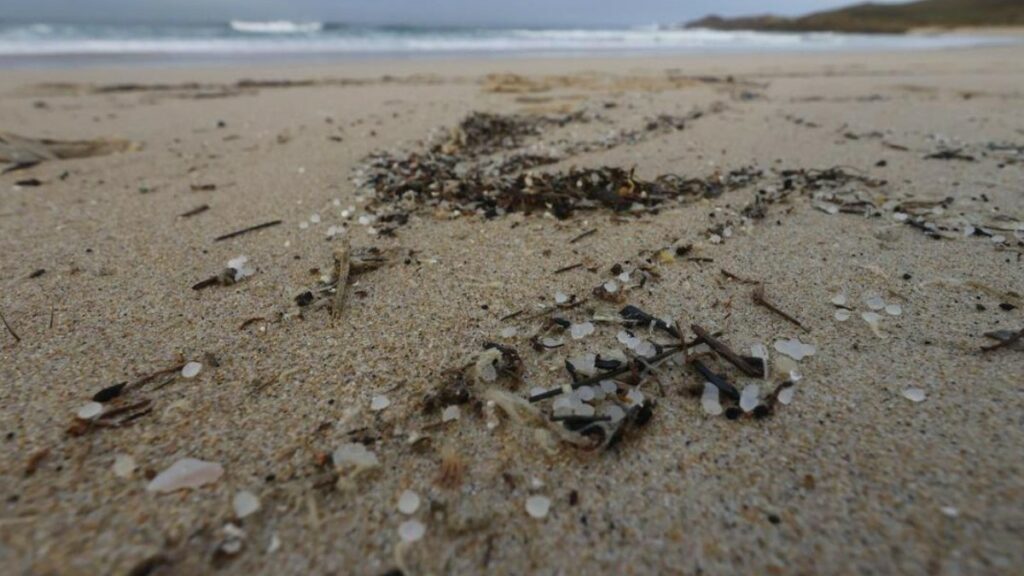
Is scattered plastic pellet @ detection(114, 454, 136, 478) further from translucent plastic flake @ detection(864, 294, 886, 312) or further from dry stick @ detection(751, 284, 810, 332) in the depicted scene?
translucent plastic flake @ detection(864, 294, 886, 312)

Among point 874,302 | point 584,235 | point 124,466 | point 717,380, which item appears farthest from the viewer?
point 584,235

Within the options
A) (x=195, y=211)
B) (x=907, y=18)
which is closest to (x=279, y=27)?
(x=195, y=211)

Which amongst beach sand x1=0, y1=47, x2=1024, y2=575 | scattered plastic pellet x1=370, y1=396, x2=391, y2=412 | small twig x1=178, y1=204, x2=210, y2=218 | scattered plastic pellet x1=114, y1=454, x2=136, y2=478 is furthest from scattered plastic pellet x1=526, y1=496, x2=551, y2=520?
small twig x1=178, y1=204, x2=210, y2=218

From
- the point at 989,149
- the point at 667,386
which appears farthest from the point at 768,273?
the point at 989,149

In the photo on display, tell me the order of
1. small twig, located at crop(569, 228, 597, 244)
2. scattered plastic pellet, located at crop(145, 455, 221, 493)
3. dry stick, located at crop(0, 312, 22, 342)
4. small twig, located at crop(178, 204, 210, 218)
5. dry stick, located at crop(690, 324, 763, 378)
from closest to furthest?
scattered plastic pellet, located at crop(145, 455, 221, 493), dry stick, located at crop(690, 324, 763, 378), dry stick, located at crop(0, 312, 22, 342), small twig, located at crop(569, 228, 597, 244), small twig, located at crop(178, 204, 210, 218)

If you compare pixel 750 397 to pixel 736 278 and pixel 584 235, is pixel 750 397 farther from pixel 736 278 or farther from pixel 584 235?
pixel 584 235

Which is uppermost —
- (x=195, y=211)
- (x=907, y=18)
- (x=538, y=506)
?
(x=907, y=18)

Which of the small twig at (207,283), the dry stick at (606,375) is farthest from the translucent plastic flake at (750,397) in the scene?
the small twig at (207,283)
